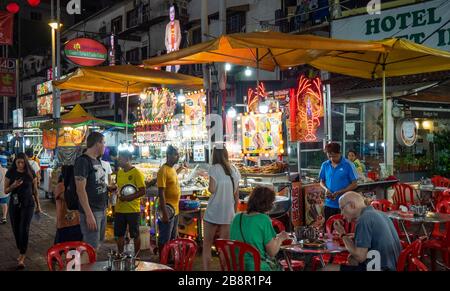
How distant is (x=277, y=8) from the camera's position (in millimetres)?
17188

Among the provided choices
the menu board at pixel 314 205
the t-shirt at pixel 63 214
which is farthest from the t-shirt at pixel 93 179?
the menu board at pixel 314 205

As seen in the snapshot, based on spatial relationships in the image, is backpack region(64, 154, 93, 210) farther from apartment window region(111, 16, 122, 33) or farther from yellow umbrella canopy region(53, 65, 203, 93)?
apartment window region(111, 16, 122, 33)

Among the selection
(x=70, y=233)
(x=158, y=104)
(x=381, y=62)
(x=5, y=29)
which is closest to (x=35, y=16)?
(x=5, y=29)

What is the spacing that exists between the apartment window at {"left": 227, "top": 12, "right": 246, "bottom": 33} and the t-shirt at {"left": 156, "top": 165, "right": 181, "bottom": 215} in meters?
12.9

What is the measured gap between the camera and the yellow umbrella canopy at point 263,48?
573cm

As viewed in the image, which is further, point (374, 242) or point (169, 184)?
point (169, 184)

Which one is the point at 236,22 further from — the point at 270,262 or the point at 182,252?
the point at 270,262

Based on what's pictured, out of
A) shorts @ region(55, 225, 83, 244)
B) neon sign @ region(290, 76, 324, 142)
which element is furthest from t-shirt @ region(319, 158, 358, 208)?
shorts @ region(55, 225, 83, 244)

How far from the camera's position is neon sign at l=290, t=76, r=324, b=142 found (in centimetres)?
912

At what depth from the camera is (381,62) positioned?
785 centimetres

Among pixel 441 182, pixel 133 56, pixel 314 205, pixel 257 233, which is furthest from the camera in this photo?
pixel 133 56

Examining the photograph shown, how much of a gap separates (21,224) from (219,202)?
151 inches
